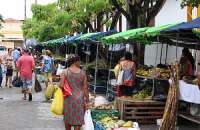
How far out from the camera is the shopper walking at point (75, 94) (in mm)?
9961

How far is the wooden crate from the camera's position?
535 inches

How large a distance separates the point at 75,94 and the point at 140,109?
162 inches

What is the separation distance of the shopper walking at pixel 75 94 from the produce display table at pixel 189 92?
2.57 meters

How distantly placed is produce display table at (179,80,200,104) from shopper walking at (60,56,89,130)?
2.57m


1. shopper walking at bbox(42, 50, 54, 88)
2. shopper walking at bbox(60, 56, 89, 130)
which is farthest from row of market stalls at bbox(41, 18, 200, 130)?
shopper walking at bbox(42, 50, 54, 88)

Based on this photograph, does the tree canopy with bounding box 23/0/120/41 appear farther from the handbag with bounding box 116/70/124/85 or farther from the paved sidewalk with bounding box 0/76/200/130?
the handbag with bounding box 116/70/124/85

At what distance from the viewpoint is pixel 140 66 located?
17.8 m

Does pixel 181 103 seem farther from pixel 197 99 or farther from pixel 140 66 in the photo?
pixel 140 66

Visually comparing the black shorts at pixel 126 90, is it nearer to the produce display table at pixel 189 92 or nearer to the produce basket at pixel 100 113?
the produce basket at pixel 100 113

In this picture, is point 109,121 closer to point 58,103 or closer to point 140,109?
point 140,109

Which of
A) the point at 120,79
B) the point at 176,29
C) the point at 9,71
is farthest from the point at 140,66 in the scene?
the point at 9,71

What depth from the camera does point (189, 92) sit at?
38.0ft

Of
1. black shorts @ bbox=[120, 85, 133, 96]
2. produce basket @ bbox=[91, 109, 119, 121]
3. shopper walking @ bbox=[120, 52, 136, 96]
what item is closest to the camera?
produce basket @ bbox=[91, 109, 119, 121]

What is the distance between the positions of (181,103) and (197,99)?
103 cm
